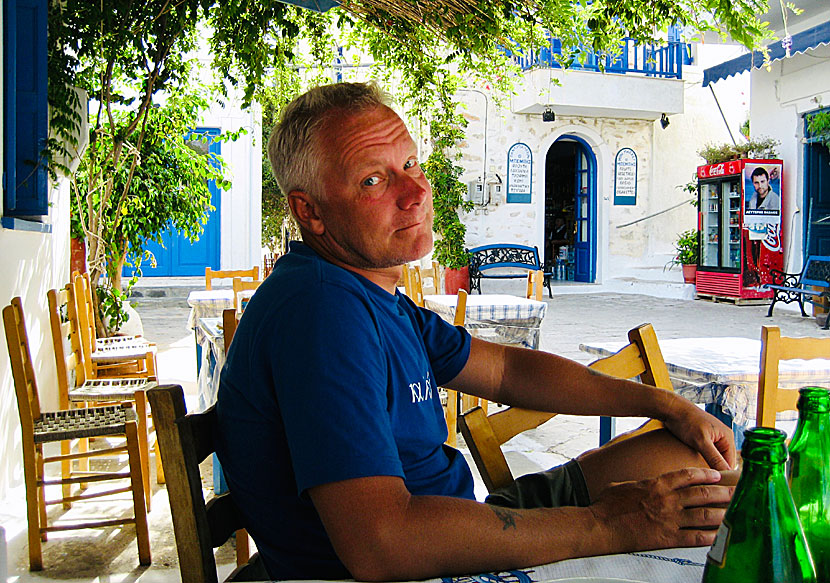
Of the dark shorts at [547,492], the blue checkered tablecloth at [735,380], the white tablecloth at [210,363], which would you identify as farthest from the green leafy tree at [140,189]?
the dark shorts at [547,492]

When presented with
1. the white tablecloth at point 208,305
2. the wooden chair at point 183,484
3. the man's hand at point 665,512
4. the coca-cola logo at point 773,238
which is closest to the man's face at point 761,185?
the coca-cola logo at point 773,238

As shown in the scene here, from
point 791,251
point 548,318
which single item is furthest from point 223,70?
point 791,251

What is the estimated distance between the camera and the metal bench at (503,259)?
12.9 meters

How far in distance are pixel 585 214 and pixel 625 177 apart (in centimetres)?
106

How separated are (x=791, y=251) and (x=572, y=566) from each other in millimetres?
11262

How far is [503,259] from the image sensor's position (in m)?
13.3

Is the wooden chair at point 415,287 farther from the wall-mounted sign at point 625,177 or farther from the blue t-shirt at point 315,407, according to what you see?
the wall-mounted sign at point 625,177

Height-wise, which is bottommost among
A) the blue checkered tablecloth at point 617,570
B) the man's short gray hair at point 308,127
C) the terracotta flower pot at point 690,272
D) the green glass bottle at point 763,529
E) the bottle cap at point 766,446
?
the blue checkered tablecloth at point 617,570

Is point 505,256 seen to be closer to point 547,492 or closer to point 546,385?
point 546,385

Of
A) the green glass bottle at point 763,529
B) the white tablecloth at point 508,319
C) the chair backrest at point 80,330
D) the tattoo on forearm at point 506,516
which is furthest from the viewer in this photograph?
the white tablecloth at point 508,319

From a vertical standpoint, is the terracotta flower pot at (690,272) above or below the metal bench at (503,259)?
below

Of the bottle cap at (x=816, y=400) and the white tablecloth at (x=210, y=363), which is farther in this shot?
the white tablecloth at (x=210, y=363)

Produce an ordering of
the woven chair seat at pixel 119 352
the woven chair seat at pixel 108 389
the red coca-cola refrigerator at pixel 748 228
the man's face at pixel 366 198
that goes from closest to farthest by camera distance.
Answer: the man's face at pixel 366 198 → the woven chair seat at pixel 108 389 → the woven chair seat at pixel 119 352 → the red coca-cola refrigerator at pixel 748 228

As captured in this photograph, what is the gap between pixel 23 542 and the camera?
9.50 feet
